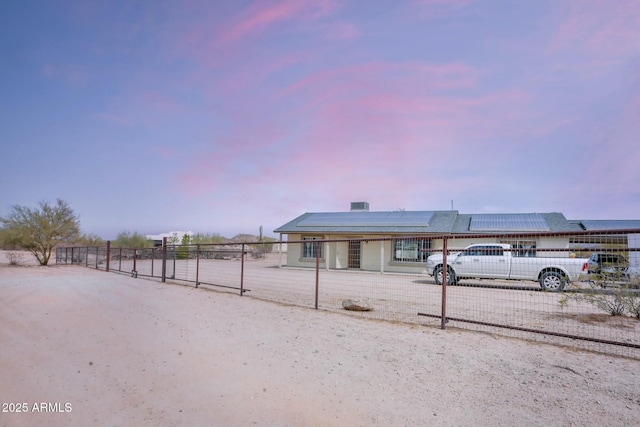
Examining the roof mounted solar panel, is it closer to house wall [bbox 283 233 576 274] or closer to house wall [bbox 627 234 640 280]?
house wall [bbox 283 233 576 274]

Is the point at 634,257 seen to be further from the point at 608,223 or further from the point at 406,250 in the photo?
the point at 608,223

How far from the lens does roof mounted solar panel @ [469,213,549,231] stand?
20.9 m

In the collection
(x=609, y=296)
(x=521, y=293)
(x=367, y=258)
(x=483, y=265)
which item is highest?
(x=483, y=265)

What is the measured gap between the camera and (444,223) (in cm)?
2291

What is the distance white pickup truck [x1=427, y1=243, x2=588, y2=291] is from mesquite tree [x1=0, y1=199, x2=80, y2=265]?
2909cm

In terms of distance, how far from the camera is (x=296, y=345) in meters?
5.93

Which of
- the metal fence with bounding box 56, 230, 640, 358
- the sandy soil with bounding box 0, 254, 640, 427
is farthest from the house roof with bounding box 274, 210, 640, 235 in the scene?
the sandy soil with bounding box 0, 254, 640, 427

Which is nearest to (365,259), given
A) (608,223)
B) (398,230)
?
(398,230)

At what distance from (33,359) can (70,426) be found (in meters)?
2.43

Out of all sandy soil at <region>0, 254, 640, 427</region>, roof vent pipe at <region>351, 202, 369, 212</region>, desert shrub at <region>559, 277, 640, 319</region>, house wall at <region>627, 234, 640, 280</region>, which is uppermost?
roof vent pipe at <region>351, 202, 369, 212</region>

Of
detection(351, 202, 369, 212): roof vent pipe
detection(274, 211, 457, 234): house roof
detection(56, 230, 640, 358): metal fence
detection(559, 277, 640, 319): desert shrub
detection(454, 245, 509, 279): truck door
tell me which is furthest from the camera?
detection(351, 202, 369, 212): roof vent pipe

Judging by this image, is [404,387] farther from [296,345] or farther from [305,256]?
[305,256]

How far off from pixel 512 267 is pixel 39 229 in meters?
31.5

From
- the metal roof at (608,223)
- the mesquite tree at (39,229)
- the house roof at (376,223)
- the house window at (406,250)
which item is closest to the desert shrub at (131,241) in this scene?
the mesquite tree at (39,229)
